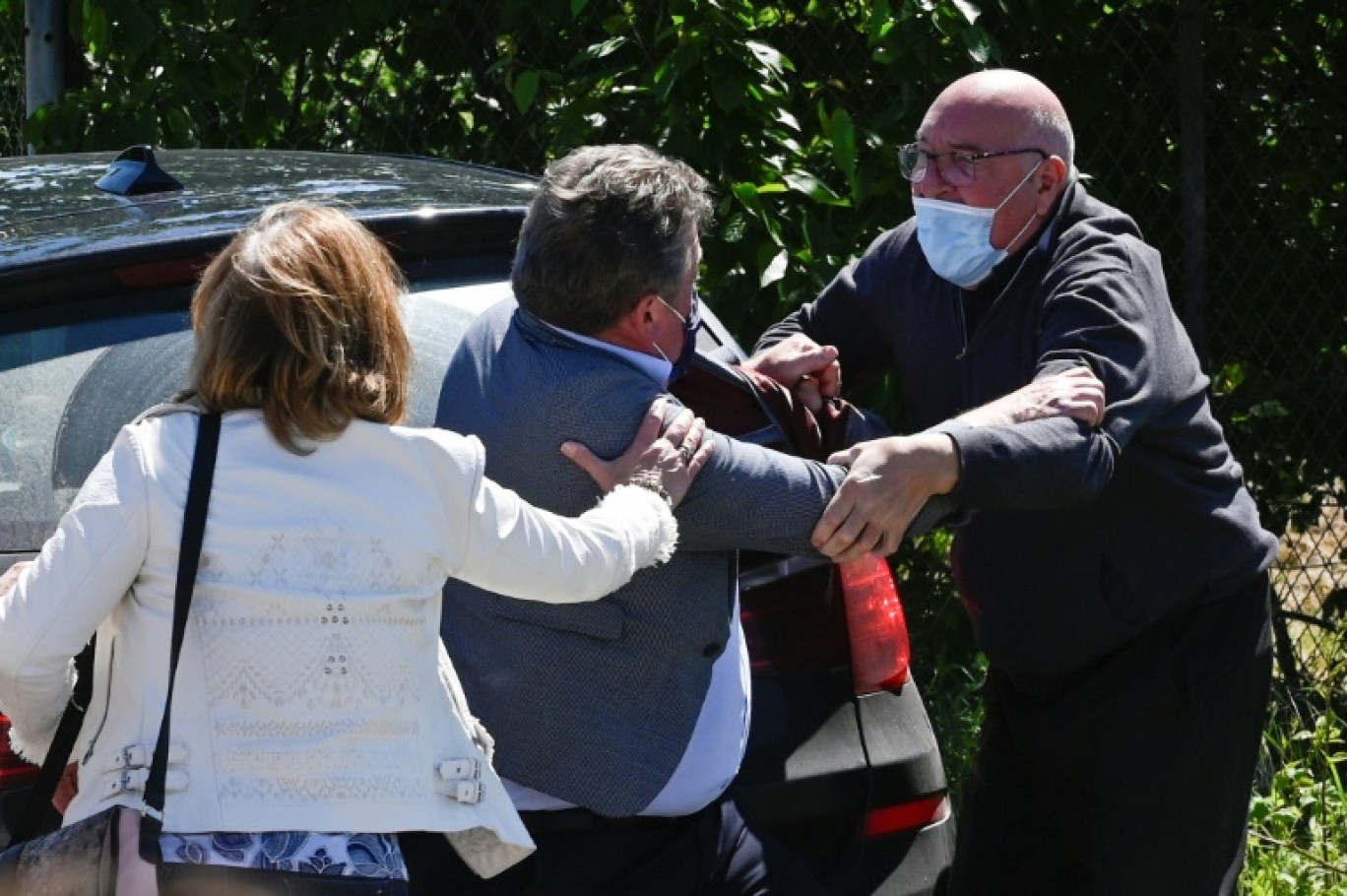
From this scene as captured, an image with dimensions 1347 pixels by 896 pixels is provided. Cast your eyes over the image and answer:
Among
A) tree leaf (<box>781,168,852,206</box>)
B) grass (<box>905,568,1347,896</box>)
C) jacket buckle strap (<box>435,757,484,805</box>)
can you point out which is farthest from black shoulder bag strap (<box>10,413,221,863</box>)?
tree leaf (<box>781,168,852,206</box>)

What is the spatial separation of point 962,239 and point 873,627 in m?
0.67

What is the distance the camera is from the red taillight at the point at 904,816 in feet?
9.66

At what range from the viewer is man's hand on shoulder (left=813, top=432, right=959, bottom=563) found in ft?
8.31

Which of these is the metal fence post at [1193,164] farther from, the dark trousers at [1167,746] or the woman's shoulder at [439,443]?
the woman's shoulder at [439,443]

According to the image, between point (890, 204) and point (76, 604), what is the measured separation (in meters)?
3.06

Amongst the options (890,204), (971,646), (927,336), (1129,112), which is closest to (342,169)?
(927,336)

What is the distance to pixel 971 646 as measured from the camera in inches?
199

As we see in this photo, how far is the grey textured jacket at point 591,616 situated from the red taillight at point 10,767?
1.82 ft

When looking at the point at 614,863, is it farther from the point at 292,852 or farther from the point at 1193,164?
the point at 1193,164

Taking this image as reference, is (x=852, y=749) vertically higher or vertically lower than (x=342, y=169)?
lower

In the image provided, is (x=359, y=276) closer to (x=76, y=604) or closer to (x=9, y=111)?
(x=76, y=604)

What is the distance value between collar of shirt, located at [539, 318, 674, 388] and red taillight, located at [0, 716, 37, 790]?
0.84 metres

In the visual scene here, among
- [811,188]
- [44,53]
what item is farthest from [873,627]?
[44,53]

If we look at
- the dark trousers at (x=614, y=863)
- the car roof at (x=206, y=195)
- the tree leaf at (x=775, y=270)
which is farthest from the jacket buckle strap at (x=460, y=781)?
the tree leaf at (x=775, y=270)
